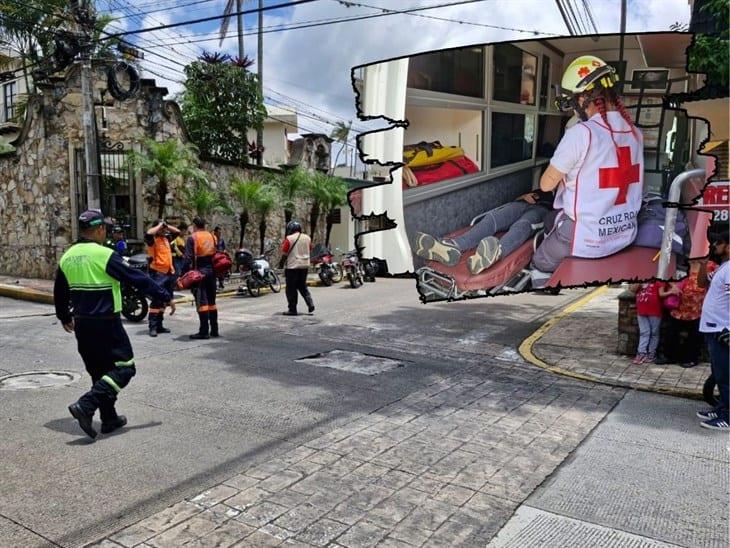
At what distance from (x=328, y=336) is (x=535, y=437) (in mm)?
4765

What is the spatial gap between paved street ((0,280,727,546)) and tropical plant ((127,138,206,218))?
6.63 metres

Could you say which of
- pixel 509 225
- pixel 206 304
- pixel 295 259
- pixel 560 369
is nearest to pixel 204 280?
pixel 206 304

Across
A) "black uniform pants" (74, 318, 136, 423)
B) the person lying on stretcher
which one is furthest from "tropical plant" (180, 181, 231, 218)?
"black uniform pants" (74, 318, 136, 423)

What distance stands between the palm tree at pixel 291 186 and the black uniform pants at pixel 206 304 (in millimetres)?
10112

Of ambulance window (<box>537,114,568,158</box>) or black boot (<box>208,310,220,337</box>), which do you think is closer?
ambulance window (<box>537,114,568,158</box>)

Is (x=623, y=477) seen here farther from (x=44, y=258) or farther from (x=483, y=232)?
(x=44, y=258)

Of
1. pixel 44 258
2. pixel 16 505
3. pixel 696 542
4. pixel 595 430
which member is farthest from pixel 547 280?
pixel 44 258

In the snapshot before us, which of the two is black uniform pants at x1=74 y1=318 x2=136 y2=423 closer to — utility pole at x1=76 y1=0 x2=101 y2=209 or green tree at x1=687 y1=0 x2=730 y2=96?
green tree at x1=687 y1=0 x2=730 y2=96

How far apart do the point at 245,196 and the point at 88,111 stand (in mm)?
4629

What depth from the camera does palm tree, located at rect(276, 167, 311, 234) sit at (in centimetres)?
1925

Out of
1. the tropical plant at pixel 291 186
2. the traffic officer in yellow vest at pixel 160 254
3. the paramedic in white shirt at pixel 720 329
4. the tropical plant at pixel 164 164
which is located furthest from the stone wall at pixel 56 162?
the paramedic in white shirt at pixel 720 329

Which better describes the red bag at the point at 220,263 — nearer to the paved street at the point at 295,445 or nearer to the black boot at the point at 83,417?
the paved street at the point at 295,445

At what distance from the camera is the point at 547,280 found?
6.42 metres

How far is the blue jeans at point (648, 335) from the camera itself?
7609mm
